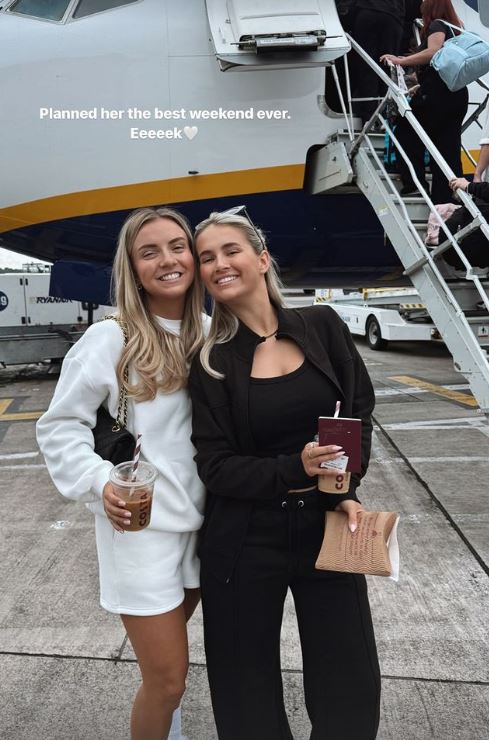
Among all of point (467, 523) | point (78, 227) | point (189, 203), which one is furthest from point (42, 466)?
point (467, 523)

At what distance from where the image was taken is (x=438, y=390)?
9.35 metres

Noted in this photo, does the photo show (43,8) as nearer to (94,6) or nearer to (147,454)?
(94,6)

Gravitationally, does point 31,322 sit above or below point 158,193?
below

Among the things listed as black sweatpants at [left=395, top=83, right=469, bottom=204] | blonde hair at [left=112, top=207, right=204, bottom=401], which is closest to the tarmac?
blonde hair at [left=112, top=207, right=204, bottom=401]

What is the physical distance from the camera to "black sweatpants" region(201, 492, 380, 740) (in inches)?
68.0

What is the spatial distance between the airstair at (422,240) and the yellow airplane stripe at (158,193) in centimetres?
46

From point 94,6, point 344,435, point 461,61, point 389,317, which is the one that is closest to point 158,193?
point 94,6

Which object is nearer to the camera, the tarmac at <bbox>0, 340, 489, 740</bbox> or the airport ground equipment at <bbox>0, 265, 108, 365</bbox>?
the tarmac at <bbox>0, 340, 489, 740</bbox>

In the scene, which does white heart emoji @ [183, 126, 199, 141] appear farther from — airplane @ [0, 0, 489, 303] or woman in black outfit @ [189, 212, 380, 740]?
woman in black outfit @ [189, 212, 380, 740]

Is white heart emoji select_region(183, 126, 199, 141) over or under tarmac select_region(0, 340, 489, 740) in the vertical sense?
over

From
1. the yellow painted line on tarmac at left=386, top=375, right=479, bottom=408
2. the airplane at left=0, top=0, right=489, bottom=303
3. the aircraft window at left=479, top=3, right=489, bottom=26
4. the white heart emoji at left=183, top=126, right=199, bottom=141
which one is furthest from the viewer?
the yellow painted line on tarmac at left=386, top=375, right=479, bottom=408

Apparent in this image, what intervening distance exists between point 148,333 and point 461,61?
351 cm

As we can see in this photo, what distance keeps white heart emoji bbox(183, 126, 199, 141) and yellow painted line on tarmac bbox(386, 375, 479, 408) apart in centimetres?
498

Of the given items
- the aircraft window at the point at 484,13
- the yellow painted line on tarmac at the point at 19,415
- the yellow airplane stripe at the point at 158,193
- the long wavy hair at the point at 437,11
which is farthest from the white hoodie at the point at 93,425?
the aircraft window at the point at 484,13
